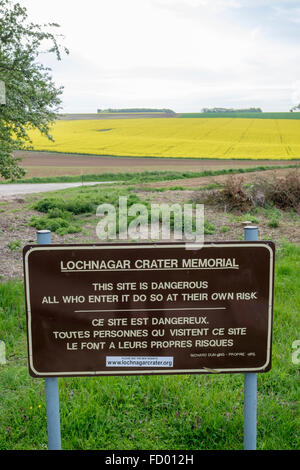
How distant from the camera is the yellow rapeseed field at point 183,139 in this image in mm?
34938

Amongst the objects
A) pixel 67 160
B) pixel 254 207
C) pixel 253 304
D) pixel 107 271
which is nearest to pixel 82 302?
pixel 107 271

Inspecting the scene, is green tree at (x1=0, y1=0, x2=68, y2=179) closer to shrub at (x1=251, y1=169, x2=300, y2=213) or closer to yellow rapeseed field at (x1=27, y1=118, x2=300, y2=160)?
shrub at (x1=251, y1=169, x2=300, y2=213)

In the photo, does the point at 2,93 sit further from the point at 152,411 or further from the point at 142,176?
the point at 142,176

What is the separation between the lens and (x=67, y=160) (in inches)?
1361

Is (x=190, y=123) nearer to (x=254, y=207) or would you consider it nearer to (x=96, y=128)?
(x=96, y=128)

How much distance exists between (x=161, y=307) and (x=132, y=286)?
0.68 feet

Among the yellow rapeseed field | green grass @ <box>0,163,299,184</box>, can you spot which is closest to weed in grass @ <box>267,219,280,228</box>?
green grass @ <box>0,163,299,184</box>

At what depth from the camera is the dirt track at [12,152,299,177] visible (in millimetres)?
28281

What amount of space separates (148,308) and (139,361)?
0.32 meters

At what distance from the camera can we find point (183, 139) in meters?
43.2

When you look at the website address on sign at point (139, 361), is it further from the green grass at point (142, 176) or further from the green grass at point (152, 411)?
the green grass at point (142, 176)

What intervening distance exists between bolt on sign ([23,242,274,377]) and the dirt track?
79.7 ft

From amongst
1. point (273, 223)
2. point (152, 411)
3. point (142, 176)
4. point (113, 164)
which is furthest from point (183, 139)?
point (152, 411)

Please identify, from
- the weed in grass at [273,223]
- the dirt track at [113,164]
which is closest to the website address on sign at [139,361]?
the weed in grass at [273,223]
